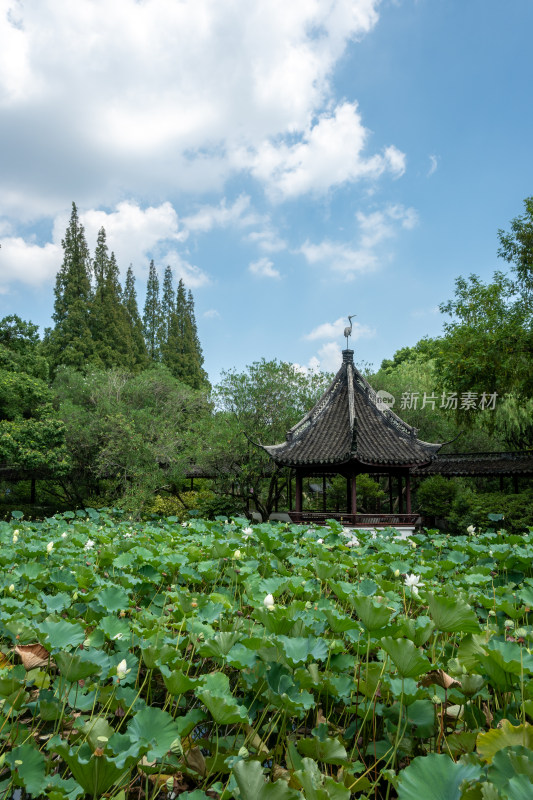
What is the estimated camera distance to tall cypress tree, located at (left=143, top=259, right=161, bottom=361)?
3850cm

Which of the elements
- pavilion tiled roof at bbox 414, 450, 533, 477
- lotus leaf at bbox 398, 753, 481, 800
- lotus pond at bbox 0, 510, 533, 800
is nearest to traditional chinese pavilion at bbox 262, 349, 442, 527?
pavilion tiled roof at bbox 414, 450, 533, 477

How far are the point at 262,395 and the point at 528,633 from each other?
1551 centimetres

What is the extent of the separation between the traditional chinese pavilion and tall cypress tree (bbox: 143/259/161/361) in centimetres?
2321

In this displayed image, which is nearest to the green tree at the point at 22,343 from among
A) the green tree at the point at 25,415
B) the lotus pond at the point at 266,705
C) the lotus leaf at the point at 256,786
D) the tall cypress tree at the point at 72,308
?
the green tree at the point at 25,415

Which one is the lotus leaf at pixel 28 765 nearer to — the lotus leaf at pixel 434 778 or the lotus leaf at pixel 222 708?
the lotus leaf at pixel 222 708

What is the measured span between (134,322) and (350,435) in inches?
966

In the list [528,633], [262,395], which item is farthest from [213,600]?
[262,395]

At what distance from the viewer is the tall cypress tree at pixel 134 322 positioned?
32.0m

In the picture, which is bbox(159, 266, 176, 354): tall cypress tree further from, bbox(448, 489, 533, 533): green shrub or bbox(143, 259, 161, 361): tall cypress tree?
bbox(448, 489, 533, 533): green shrub

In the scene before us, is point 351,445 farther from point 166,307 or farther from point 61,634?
point 166,307

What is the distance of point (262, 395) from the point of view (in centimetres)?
1805

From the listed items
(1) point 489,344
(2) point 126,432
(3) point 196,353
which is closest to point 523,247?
(1) point 489,344

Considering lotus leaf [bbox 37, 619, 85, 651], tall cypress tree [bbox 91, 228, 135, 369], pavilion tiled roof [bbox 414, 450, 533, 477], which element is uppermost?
tall cypress tree [bbox 91, 228, 135, 369]

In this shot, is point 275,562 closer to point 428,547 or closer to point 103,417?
point 428,547
